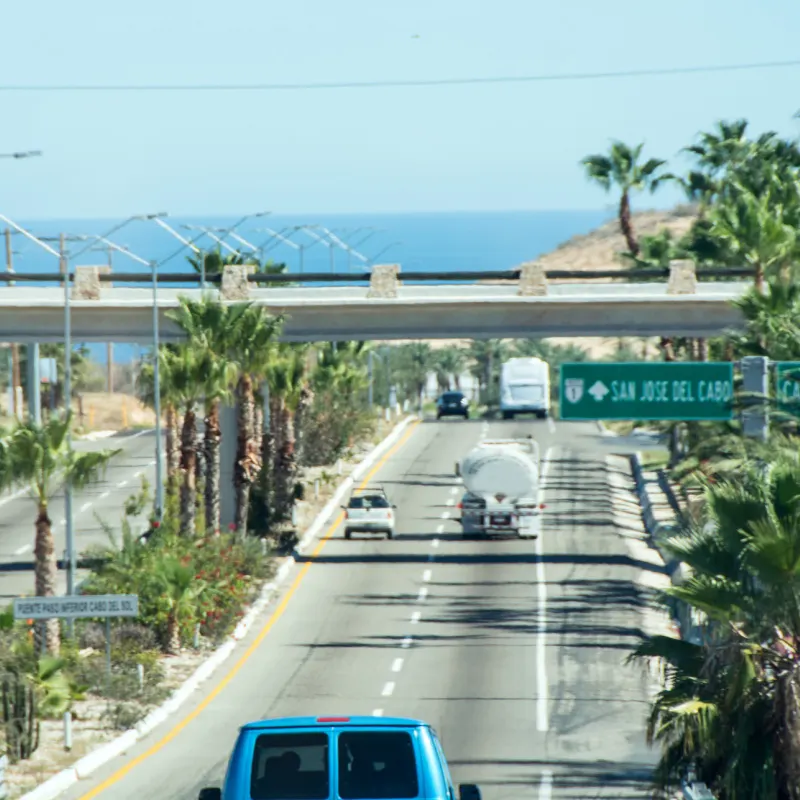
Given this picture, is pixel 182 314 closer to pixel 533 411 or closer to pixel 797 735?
pixel 797 735

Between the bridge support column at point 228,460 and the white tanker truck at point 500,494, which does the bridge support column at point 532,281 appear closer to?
the white tanker truck at point 500,494

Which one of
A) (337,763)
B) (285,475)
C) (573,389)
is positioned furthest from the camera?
(285,475)

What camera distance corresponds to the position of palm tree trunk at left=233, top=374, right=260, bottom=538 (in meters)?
54.6

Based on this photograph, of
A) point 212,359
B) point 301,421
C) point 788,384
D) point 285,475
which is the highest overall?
point 212,359

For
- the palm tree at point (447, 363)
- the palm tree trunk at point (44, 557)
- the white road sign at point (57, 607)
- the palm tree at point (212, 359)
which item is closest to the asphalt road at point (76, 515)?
the palm tree at point (212, 359)

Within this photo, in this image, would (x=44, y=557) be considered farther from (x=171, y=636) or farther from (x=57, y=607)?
(x=57, y=607)

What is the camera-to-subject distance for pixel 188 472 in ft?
171

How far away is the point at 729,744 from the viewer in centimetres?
2150

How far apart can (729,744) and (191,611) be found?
1982 cm

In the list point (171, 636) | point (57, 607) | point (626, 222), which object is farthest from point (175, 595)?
point (626, 222)

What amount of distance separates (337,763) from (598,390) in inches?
1044

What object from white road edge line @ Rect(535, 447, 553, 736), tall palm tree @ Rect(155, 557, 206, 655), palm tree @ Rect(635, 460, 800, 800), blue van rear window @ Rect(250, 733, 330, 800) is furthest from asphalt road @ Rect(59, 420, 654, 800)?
blue van rear window @ Rect(250, 733, 330, 800)

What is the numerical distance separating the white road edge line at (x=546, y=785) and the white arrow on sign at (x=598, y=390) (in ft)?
49.1

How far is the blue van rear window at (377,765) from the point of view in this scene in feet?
49.5
